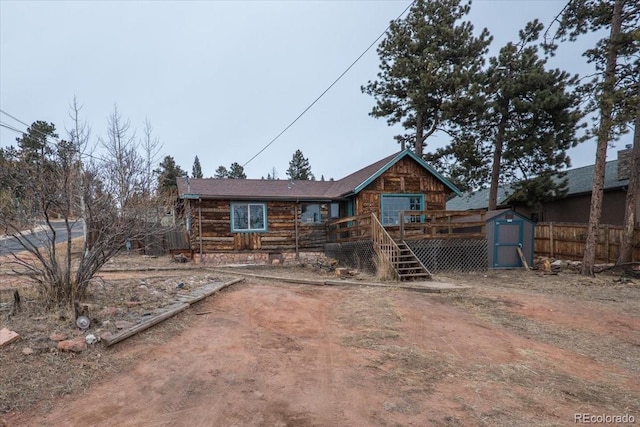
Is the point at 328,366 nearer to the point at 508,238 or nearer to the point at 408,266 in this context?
the point at 408,266

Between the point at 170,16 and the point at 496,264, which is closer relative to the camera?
the point at 496,264

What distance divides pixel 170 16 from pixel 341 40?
26.6 ft

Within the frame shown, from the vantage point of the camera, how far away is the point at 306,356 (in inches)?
177

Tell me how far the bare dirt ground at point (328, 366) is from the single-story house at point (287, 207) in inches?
299

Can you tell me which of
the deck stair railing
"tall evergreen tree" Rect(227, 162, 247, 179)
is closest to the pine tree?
"tall evergreen tree" Rect(227, 162, 247, 179)

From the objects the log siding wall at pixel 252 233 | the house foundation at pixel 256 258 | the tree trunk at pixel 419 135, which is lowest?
the house foundation at pixel 256 258

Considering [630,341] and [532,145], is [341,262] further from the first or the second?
[532,145]

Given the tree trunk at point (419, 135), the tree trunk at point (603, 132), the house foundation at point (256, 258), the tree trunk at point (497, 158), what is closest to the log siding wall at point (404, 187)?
the house foundation at point (256, 258)

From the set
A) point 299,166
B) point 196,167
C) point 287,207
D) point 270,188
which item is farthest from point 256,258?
point 196,167

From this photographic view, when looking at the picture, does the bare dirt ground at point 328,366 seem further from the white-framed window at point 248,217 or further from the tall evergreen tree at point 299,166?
the tall evergreen tree at point 299,166

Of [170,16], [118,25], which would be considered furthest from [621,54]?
[118,25]

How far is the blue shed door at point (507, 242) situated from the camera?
43.5 feet

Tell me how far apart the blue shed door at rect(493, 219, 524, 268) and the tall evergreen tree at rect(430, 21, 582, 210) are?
5859 millimetres

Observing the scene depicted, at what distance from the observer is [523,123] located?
59.0 feet
